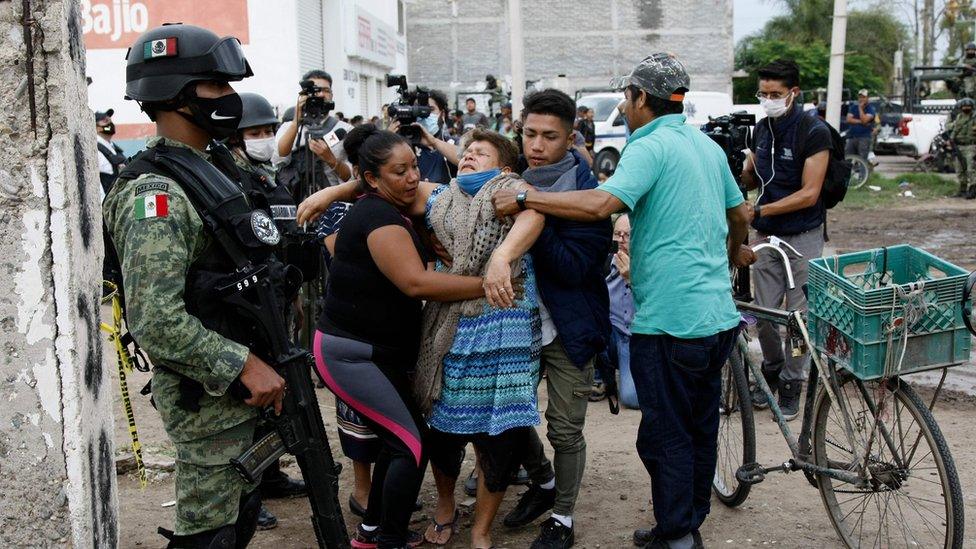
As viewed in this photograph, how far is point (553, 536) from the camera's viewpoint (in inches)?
158

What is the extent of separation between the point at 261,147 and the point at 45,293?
148 inches

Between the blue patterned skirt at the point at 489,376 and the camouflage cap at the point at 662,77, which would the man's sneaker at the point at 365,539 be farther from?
the camouflage cap at the point at 662,77

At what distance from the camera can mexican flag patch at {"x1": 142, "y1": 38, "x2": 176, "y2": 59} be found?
278 centimetres

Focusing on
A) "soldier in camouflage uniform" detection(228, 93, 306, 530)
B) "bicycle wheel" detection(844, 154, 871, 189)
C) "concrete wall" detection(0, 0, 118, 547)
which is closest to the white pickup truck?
"bicycle wheel" detection(844, 154, 871, 189)

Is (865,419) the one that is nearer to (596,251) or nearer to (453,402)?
(596,251)

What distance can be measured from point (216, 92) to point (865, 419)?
8.63 ft

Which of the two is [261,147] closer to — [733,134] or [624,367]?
[624,367]

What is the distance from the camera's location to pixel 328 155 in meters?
6.19

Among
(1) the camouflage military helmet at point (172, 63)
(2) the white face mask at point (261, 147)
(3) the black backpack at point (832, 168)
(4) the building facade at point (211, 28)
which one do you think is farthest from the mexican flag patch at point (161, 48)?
(4) the building facade at point (211, 28)

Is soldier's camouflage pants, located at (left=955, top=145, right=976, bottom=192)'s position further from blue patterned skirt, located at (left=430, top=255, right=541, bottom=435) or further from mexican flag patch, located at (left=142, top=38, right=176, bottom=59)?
mexican flag patch, located at (left=142, top=38, right=176, bottom=59)

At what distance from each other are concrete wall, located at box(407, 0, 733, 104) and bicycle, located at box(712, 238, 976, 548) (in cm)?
4010

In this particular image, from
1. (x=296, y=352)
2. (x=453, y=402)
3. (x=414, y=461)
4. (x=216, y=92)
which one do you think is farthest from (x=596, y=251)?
(x=216, y=92)

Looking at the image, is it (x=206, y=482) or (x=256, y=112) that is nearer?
(x=206, y=482)

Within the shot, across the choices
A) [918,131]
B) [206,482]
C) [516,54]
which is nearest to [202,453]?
[206,482]
